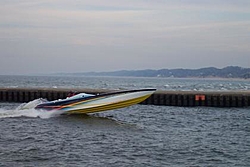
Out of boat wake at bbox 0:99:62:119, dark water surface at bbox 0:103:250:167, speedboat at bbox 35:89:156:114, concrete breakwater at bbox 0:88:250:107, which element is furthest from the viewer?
concrete breakwater at bbox 0:88:250:107

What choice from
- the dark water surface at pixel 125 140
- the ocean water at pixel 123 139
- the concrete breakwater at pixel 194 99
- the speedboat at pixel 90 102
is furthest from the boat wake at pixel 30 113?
the concrete breakwater at pixel 194 99

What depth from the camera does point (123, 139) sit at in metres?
19.4

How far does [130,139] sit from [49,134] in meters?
3.93

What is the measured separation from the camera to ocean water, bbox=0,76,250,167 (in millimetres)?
15156

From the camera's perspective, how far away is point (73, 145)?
57.9 ft

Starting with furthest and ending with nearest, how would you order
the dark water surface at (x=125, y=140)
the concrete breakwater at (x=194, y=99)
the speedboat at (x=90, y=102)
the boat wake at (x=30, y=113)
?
the concrete breakwater at (x=194, y=99) → the boat wake at (x=30, y=113) → the speedboat at (x=90, y=102) → the dark water surface at (x=125, y=140)

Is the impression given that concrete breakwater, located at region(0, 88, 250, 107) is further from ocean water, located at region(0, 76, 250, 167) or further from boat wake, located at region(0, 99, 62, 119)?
boat wake, located at region(0, 99, 62, 119)

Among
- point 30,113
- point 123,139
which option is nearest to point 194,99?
point 30,113

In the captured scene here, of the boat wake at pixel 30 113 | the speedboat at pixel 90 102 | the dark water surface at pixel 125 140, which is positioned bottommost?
the dark water surface at pixel 125 140

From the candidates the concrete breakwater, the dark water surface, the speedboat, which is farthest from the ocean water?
the concrete breakwater

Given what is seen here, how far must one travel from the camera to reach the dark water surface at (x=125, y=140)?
15140 mm

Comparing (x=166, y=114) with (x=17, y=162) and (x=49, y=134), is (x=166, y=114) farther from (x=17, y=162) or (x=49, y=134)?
(x=17, y=162)

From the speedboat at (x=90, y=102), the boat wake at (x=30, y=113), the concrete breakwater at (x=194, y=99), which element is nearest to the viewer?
the speedboat at (x=90, y=102)

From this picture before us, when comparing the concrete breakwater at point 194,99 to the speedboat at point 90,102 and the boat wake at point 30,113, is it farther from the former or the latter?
the boat wake at point 30,113
